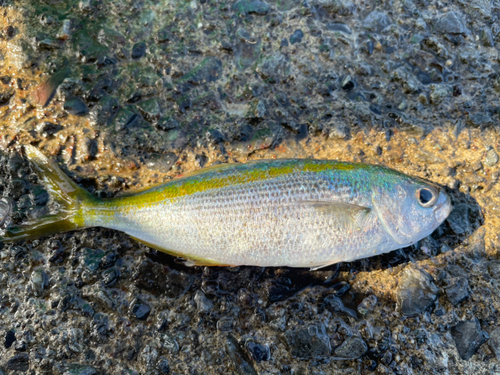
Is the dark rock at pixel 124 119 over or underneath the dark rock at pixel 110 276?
over

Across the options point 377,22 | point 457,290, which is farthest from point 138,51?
point 457,290

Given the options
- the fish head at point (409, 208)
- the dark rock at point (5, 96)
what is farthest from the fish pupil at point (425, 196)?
the dark rock at point (5, 96)

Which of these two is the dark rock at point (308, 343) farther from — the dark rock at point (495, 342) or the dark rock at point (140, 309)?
the dark rock at point (495, 342)

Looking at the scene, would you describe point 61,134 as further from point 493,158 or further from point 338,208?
point 493,158

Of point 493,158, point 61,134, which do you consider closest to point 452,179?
point 493,158

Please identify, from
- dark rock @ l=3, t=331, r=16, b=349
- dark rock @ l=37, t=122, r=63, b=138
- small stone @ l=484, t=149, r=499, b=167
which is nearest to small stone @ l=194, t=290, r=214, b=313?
dark rock @ l=3, t=331, r=16, b=349

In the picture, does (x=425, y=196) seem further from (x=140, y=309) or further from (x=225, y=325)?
(x=140, y=309)
